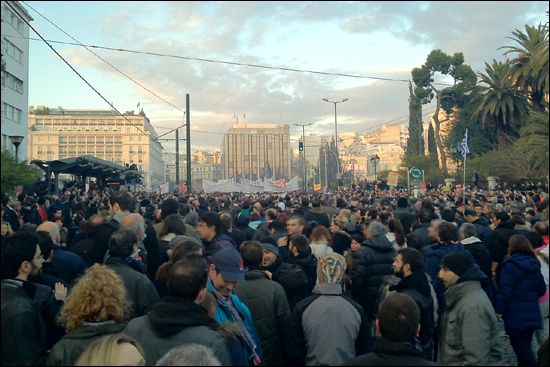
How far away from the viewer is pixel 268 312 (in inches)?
164

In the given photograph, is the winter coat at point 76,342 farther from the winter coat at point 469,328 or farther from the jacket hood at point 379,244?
the jacket hood at point 379,244

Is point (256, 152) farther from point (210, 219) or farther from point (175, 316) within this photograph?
point (175, 316)

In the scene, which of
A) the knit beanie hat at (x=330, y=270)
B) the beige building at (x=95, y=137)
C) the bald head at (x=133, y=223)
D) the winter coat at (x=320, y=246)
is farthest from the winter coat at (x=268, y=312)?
the beige building at (x=95, y=137)

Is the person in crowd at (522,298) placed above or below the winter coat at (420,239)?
below

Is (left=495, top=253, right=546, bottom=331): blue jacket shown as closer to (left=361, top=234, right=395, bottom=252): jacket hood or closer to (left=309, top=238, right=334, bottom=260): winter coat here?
(left=361, top=234, right=395, bottom=252): jacket hood

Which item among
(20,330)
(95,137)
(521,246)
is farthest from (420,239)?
(95,137)

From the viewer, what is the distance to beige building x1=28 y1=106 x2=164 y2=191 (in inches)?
4323

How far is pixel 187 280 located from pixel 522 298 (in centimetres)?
405

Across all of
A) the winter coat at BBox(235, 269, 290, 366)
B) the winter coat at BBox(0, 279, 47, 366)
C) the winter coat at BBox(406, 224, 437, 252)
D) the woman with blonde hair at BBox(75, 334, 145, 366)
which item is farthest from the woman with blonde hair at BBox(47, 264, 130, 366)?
the winter coat at BBox(406, 224, 437, 252)

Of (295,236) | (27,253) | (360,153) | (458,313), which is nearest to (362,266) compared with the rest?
(295,236)

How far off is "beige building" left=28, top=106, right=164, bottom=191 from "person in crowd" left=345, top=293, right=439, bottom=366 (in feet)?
362

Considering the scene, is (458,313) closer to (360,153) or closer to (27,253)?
(27,253)

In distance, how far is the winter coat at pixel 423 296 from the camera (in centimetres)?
443

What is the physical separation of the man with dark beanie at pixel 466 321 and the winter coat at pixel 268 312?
58.6 inches
